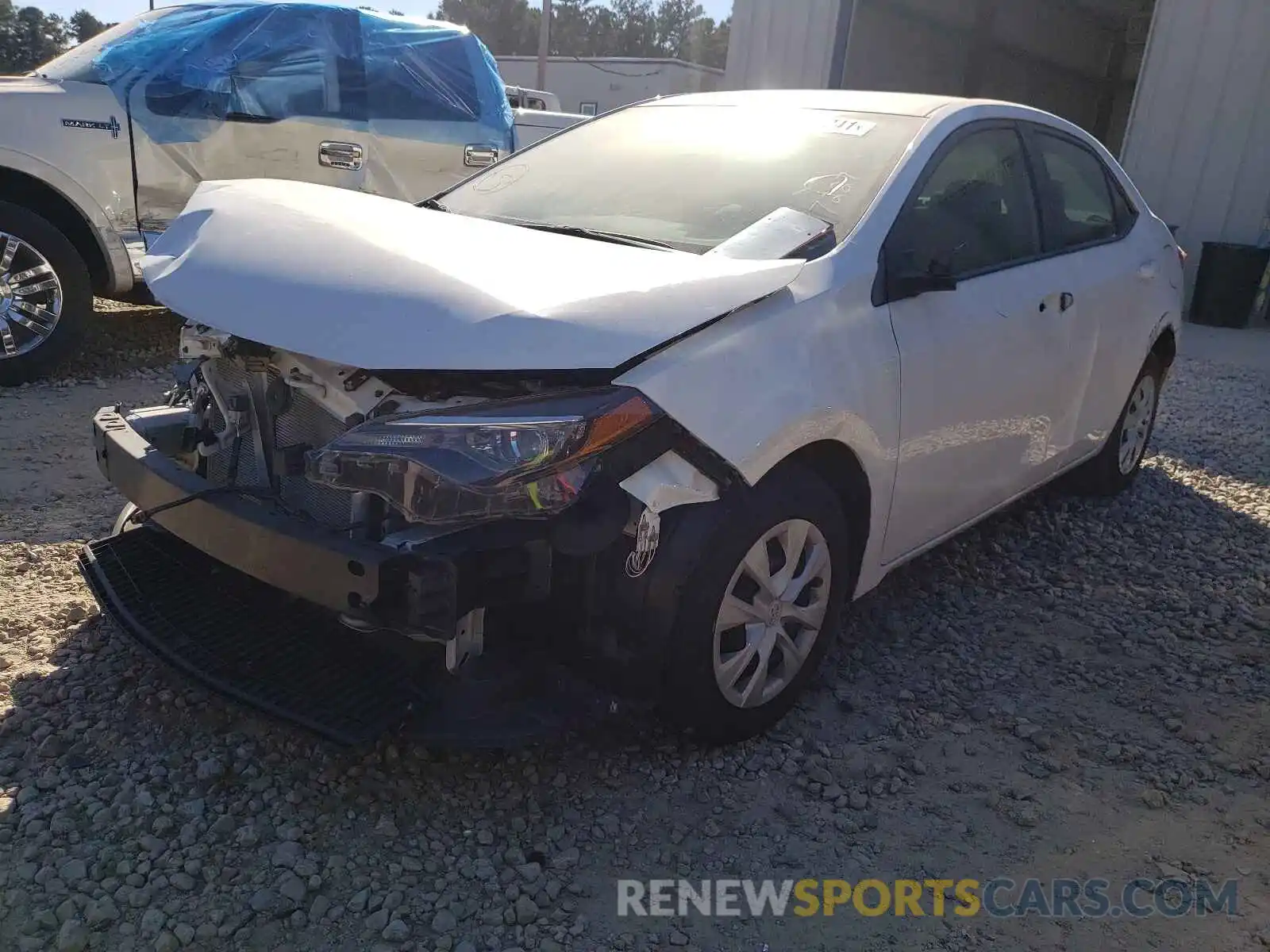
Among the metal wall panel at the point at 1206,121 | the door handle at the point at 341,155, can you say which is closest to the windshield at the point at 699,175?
the door handle at the point at 341,155

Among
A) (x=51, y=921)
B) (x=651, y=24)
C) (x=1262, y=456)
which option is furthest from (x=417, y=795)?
(x=651, y=24)

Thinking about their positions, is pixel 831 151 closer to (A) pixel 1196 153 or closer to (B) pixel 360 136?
(B) pixel 360 136

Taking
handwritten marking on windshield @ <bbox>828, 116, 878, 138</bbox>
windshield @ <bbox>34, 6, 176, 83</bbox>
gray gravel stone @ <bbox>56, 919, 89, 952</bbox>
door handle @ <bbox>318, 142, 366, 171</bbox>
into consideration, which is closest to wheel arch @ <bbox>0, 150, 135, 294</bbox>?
windshield @ <bbox>34, 6, 176, 83</bbox>

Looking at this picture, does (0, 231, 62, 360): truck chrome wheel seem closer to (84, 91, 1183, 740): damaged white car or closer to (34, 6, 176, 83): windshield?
(34, 6, 176, 83): windshield

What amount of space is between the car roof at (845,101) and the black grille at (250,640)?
94.1 inches

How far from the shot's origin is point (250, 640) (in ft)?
8.34

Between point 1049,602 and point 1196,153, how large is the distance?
10.0 metres

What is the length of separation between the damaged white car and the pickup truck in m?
2.98

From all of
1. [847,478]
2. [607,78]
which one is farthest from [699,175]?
[607,78]

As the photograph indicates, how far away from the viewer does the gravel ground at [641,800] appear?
2211 mm

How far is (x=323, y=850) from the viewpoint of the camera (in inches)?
92.6

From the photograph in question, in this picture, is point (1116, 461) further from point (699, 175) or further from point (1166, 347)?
point (699, 175)

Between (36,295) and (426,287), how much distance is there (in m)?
4.16

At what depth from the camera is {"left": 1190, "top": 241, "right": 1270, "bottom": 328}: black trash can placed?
11258 millimetres
